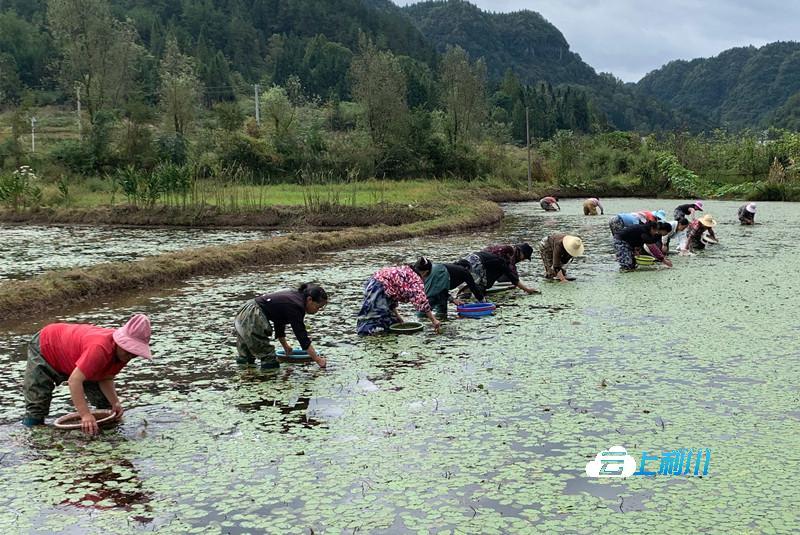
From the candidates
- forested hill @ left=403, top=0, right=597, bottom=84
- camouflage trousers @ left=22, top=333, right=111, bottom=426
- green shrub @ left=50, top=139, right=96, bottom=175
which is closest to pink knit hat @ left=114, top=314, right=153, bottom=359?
camouflage trousers @ left=22, top=333, right=111, bottom=426

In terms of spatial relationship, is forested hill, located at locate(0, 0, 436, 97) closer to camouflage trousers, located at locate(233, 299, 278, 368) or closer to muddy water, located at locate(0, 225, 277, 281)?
muddy water, located at locate(0, 225, 277, 281)

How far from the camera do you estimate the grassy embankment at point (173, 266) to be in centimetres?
932

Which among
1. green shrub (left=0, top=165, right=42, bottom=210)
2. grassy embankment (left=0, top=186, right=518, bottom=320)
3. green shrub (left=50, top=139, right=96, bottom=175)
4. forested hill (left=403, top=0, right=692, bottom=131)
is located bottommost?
grassy embankment (left=0, top=186, right=518, bottom=320)

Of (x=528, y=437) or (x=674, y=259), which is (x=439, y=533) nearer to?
(x=528, y=437)

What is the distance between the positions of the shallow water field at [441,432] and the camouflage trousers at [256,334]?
6.1 inches

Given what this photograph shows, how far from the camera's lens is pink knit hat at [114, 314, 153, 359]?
465 centimetres

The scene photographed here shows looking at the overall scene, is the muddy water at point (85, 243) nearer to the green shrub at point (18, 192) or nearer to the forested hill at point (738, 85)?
the green shrub at point (18, 192)

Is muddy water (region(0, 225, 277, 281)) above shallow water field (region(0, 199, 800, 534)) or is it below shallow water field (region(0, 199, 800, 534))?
above

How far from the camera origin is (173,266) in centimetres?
1179

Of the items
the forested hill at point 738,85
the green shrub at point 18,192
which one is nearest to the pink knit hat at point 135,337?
the green shrub at point 18,192

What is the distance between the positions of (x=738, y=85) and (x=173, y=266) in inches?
5086

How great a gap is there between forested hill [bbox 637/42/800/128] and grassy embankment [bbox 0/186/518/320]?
84464 mm

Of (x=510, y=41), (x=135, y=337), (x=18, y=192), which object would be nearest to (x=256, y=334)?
(x=135, y=337)

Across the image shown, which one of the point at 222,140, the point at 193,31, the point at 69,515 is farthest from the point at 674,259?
the point at 193,31
